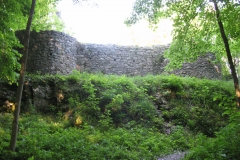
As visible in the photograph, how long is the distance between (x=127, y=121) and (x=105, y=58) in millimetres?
7274

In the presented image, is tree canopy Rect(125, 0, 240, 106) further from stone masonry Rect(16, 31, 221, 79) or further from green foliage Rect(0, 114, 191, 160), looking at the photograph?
stone masonry Rect(16, 31, 221, 79)

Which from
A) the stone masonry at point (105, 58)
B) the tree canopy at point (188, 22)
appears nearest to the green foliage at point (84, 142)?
the tree canopy at point (188, 22)

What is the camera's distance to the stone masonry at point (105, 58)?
1335 centimetres

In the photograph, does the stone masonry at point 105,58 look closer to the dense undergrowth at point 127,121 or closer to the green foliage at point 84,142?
the dense undergrowth at point 127,121

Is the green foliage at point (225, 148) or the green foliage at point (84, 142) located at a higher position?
the green foliage at point (225, 148)

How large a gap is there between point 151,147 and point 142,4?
16.2 feet

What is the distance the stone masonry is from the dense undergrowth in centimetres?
267

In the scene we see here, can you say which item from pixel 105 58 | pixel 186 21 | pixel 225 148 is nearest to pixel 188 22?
pixel 186 21

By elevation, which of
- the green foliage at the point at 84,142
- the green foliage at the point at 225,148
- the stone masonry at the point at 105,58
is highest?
the stone masonry at the point at 105,58

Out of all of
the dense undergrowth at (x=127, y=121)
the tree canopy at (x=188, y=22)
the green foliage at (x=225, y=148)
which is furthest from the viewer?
the tree canopy at (x=188, y=22)

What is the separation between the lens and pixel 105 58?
1600 centimetres

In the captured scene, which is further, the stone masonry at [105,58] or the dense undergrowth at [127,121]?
the stone masonry at [105,58]

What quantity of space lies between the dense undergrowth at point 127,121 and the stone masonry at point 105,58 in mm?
2672

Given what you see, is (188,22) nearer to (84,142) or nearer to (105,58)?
(84,142)
